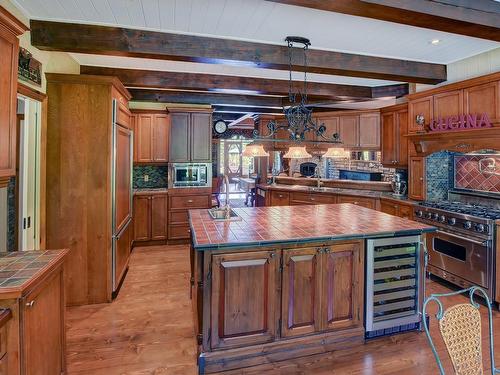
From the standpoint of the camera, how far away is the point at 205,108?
5.57 m

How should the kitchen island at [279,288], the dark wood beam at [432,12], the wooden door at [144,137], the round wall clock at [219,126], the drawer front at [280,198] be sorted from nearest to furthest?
the dark wood beam at [432,12] → the kitchen island at [279,288] → the wooden door at [144,137] → the drawer front at [280,198] → the round wall clock at [219,126]

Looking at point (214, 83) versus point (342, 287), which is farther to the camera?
point (214, 83)

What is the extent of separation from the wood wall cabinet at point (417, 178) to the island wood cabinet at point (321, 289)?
2.42 metres

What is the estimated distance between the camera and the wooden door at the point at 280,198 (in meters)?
6.22

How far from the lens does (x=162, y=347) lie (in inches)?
100

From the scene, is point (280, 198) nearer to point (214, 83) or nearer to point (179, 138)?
point (179, 138)

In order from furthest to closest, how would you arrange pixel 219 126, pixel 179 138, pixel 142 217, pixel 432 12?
pixel 219 126 < pixel 179 138 < pixel 142 217 < pixel 432 12

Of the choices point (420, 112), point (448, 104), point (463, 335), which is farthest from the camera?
point (420, 112)

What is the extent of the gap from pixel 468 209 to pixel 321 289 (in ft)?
7.79

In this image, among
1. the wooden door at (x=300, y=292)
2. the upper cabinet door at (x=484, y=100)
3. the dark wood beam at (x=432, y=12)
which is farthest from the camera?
the upper cabinet door at (x=484, y=100)

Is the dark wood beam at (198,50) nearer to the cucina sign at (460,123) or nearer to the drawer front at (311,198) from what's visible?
the cucina sign at (460,123)

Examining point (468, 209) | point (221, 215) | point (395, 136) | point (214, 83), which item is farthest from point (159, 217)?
point (468, 209)

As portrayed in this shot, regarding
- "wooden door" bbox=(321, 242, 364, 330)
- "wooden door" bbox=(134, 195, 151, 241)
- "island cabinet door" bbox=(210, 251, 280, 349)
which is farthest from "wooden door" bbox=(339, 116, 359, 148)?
"island cabinet door" bbox=(210, 251, 280, 349)

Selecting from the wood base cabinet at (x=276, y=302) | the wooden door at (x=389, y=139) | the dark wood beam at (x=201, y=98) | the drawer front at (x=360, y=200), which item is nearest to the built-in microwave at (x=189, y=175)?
the dark wood beam at (x=201, y=98)
